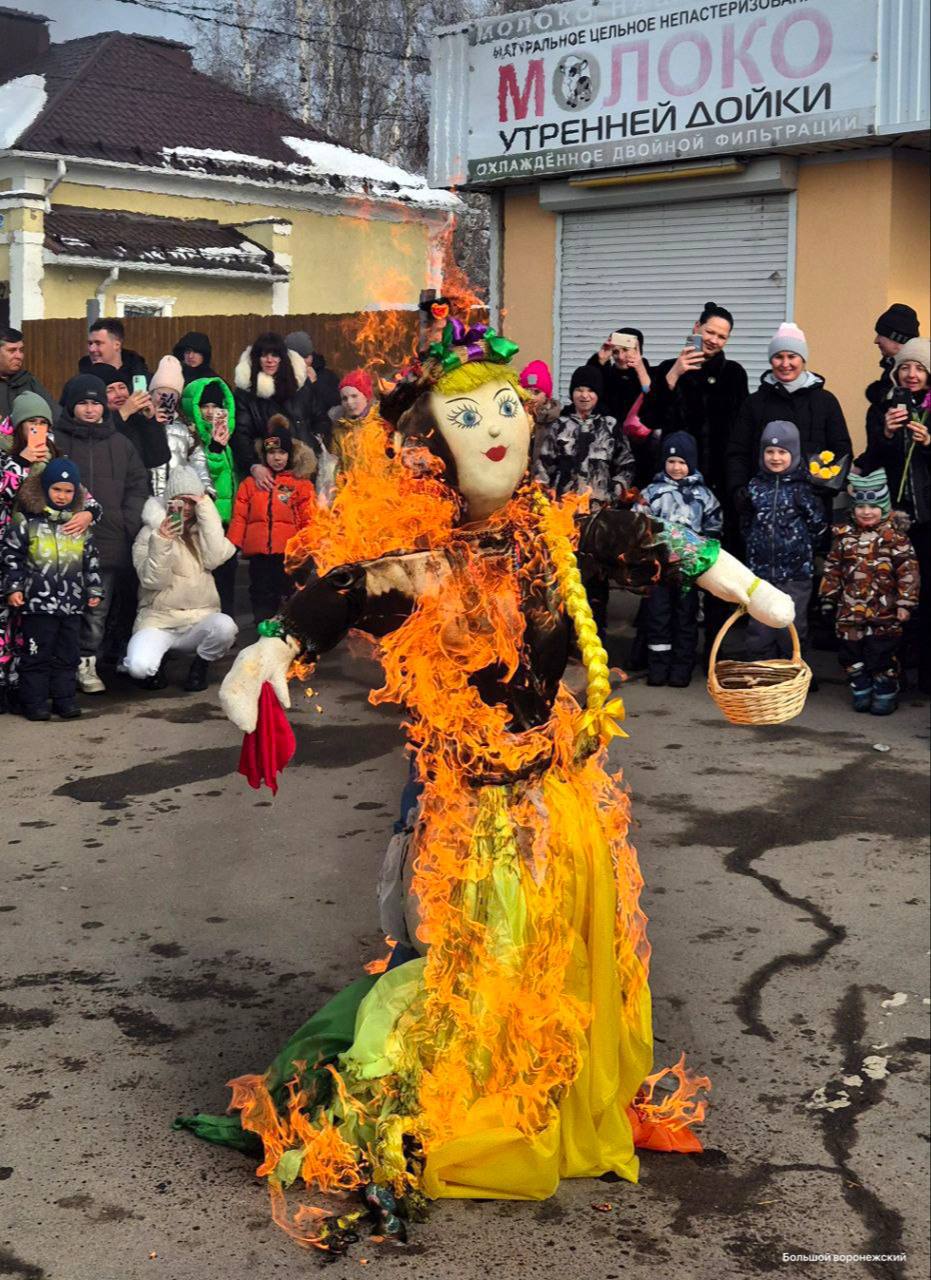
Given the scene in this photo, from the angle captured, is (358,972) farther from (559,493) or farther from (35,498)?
(559,493)

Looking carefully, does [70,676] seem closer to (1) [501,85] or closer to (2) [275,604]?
(2) [275,604]

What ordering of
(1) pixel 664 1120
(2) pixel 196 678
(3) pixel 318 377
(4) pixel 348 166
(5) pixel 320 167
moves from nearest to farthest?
(1) pixel 664 1120, (2) pixel 196 678, (3) pixel 318 377, (5) pixel 320 167, (4) pixel 348 166

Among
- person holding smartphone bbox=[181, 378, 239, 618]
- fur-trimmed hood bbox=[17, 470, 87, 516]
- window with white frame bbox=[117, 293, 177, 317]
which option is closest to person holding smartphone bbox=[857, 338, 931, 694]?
person holding smartphone bbox=[181, 378, 239, 618]

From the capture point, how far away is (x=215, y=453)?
32.9ft

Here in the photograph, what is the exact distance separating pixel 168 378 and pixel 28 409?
131 cm

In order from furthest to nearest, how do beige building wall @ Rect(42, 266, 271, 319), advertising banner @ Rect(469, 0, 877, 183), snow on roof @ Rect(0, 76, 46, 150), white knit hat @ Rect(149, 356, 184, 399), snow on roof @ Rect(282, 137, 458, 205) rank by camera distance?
1. snow on roof @ Rect(282, 137, 458, 205)
2. beige building wall @ Rect(42, 266, 271, 319)
3. snow on roof @ Rect(0, 76, 46, 150)
4. advertising banner @ Rect(469, 0, 877, 183)
5. white knit hat @ Rect(149, 356, 184, 399)

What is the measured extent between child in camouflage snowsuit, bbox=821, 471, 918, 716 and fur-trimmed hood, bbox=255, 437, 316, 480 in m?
3.15

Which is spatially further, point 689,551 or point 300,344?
point 300,344

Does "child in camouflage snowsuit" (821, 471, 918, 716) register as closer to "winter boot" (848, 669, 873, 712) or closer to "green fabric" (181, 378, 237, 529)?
"winter boot" (848, 669, 873, 712)

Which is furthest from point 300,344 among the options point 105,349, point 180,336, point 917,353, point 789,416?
point 180,336

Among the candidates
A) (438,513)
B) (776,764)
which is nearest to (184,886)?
(438,513)

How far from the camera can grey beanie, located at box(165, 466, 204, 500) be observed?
9.18m

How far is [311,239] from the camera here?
2355cm

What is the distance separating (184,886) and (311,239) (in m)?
18.9
